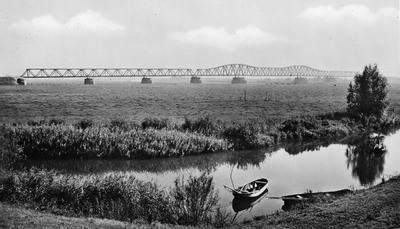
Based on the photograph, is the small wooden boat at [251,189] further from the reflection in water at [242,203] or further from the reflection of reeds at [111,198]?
the reflection of reeds at [111,198]

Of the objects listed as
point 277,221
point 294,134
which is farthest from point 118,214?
point 294,134

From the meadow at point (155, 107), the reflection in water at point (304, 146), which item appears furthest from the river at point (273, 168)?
the meadow at point (155, 107)

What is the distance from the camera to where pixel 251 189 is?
62.4 ft

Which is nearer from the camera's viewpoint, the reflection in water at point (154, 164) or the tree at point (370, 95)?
the reflection in water at point (154, 164)

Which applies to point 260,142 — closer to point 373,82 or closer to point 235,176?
point 235,176

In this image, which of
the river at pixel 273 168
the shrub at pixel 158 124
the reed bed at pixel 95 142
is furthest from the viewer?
the shrub at pixel 158 124

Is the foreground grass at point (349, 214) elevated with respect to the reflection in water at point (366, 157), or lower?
elevated

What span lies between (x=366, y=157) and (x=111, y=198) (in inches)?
928

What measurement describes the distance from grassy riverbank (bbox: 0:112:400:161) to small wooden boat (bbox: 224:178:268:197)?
976 centimetres

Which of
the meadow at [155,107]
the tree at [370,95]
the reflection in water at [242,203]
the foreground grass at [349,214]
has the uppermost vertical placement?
the tree at [370,95]

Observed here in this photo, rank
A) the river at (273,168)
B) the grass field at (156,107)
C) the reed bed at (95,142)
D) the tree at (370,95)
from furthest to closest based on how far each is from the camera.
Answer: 1. the grass field at (156,107)
2. the tree at (370,95)
3. the reed bed at (95,142)
4. the river at (273,168)

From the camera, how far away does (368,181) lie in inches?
895

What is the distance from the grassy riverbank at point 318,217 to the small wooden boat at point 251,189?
7.25 ft

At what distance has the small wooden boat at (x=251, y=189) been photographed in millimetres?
17688
